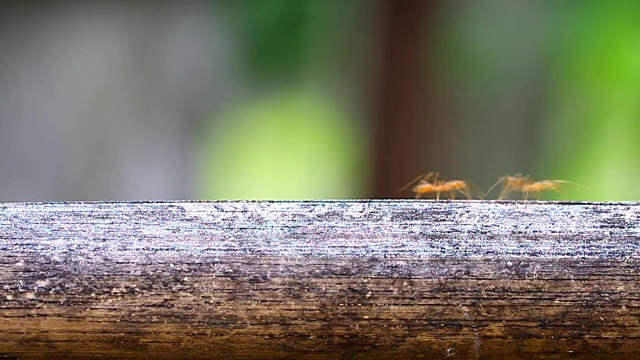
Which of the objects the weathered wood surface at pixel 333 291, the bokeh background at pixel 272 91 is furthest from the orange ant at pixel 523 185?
the weathered wood surface at pixel 333 291

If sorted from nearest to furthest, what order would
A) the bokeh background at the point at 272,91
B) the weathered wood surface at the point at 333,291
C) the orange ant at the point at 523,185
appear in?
1. the weathered wood surface at the point at 333,291
2. the orange ant at the point at 523,185
3. the bokeh background at the point at 272,91

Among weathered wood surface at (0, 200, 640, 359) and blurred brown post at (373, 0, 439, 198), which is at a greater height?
blurred brown post at (373, 0, 439, 198)

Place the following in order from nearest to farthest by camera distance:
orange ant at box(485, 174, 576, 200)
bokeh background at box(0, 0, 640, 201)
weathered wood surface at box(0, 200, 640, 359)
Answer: weathered wood surface at box(0, 200, 640, 359), orange ant at box(485, 174, 576, 200), bokeh background at box(0, 0, 640, 201)

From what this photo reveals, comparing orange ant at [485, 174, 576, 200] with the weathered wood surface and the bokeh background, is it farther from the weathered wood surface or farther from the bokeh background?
the weathered wood surface

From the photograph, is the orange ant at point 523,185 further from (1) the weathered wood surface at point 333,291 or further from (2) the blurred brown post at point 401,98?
(1) the weathered wood surface at point 333,291

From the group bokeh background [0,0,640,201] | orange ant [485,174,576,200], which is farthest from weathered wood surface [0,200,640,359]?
bokeh background [0,0,640,201]
